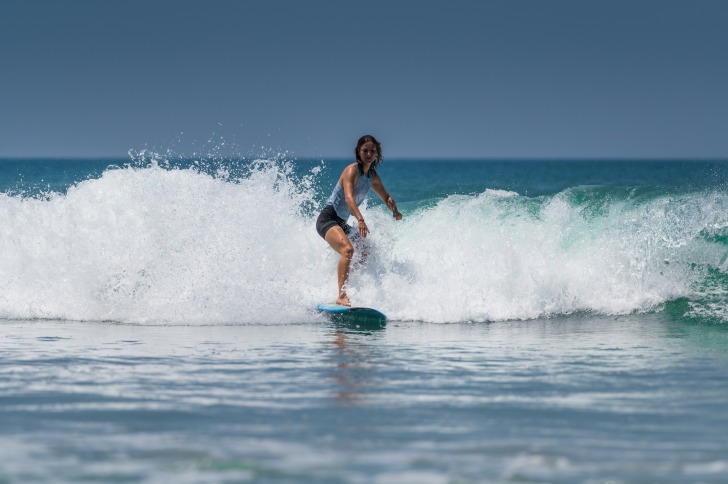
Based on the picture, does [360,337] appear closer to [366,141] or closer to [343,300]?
[343,300]

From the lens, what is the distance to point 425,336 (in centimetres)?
981

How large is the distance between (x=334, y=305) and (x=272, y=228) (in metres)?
2.14

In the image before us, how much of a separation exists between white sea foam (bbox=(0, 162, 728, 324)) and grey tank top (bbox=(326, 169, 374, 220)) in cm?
58

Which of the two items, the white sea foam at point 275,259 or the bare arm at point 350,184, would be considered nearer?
the bare arm at point 350,184

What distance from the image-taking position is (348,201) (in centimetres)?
1089

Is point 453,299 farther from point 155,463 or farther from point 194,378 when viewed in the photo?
point 155,463

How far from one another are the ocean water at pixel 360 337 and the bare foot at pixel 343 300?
0.30m

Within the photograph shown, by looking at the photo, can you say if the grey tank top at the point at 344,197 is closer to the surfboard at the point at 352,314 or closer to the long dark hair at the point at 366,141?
the long dark hair at the point at 366,141

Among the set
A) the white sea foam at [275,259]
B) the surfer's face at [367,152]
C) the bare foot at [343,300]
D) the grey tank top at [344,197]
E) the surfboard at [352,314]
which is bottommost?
the surfboard at [352,314]

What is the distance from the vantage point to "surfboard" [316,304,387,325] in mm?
10688

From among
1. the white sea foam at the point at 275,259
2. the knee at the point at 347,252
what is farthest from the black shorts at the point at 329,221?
the white sea foam at the point at 275,259

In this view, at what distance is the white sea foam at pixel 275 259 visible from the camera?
11.3 metres

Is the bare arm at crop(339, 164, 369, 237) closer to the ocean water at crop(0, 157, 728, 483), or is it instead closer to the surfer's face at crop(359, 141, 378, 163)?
the surfer's face at crop(359, 141, 378, 163)

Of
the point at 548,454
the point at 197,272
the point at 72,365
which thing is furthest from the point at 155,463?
the point at 197,272
